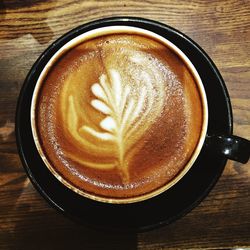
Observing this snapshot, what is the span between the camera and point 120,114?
1071 mm

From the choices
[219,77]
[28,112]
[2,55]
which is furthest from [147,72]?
[2,55]

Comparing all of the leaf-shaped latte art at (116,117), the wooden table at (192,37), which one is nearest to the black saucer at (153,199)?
the wooden table at (192,37)

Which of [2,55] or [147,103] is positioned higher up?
[2,55]

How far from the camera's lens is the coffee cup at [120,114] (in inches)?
42.3

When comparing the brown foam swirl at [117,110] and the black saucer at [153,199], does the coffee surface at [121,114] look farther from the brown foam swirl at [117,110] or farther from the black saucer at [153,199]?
the black saucer at [153,199]

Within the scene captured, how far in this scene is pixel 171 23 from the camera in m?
1.27

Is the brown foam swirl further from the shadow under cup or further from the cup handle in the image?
the cup handle

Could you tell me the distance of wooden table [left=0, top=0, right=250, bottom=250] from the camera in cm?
127

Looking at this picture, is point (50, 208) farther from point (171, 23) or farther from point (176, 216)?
point (171, 23)

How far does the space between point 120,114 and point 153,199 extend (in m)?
0.31

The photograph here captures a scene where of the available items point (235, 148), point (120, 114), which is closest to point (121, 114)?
point (120, 114)

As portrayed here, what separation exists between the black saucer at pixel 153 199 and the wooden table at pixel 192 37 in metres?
0.07

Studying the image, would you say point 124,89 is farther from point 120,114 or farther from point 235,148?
point 235,148

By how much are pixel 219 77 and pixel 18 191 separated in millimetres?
662
